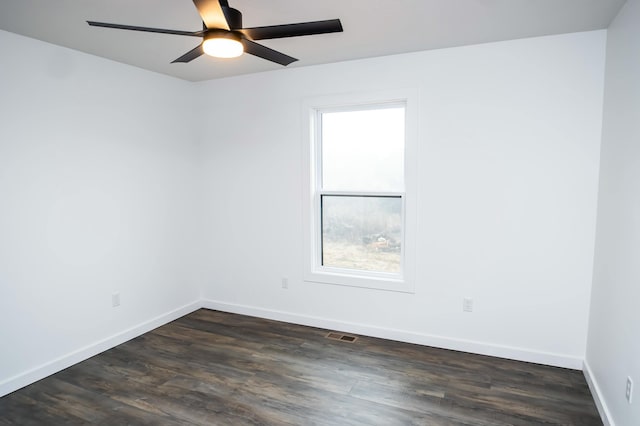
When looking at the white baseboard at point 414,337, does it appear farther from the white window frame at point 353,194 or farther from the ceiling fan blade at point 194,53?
the ceiling fan blade at point 194,53

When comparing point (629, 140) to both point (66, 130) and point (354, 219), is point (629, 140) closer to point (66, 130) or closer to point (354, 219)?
point (354, 219)

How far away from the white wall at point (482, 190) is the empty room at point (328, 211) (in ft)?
0.05

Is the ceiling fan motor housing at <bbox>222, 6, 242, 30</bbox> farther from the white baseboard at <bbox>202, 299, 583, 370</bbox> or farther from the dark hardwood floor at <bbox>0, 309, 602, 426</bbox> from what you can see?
the white baseboard at <bbox>202, 299, 583, 370</bbox>

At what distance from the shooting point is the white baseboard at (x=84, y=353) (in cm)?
280

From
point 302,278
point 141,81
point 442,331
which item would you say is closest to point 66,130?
point 141,81

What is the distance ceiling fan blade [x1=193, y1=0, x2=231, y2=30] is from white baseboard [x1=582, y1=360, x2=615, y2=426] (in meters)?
2.98

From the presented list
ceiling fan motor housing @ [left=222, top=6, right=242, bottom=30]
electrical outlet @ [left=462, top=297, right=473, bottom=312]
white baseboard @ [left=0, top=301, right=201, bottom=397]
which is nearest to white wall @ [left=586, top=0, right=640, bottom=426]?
electrical outlet @ [left=462, top=297, right=473, bottom=312]

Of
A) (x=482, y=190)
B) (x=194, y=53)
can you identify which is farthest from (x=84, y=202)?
(x=482, y=190)

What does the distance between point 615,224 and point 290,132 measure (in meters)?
2.70

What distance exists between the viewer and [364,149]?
3.72 m

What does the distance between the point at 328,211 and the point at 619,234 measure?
233cm

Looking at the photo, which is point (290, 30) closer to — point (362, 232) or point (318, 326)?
point (362, 232)

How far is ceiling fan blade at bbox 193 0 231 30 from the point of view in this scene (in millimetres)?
1666

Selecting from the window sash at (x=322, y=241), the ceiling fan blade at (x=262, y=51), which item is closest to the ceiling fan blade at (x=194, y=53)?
the ceiling fan blade at (x=262, y=51)
